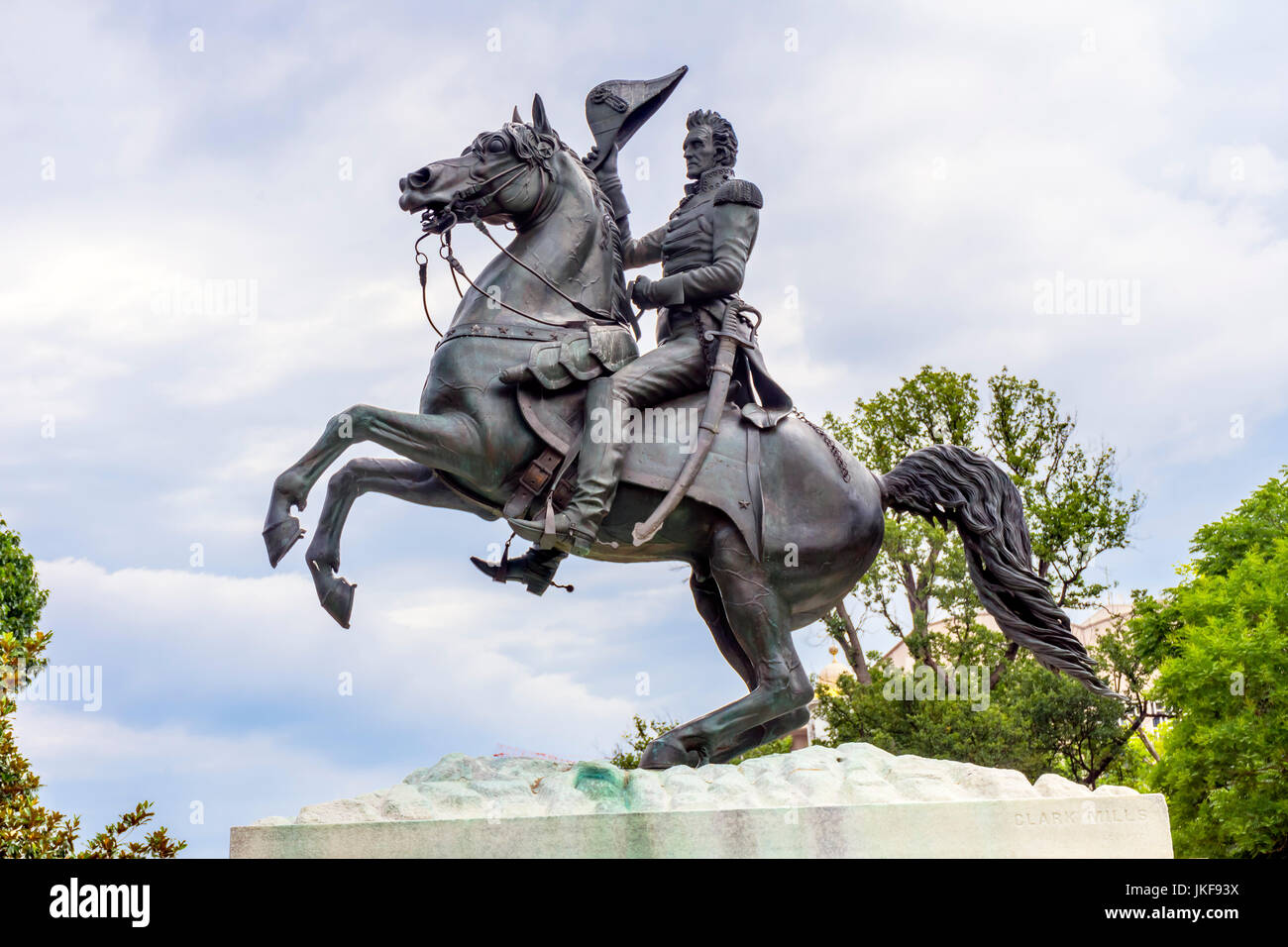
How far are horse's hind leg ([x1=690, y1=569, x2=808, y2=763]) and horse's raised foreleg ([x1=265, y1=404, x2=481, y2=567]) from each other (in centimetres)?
171

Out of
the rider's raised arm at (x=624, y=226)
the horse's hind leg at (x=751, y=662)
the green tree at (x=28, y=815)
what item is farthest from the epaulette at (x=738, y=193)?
the green tree at (x=28, y=815)

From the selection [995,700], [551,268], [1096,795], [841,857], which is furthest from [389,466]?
[995,700]

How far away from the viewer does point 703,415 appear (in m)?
7.38

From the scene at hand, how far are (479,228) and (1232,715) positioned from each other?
14920 millimetres

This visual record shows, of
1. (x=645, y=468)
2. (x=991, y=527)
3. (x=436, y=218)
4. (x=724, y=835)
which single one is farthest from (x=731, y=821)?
(x=436, y=218)

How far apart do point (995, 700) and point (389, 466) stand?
54.6 feet

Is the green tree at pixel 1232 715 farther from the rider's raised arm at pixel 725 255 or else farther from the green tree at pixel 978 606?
the rider's raised arm at pixel 725 255

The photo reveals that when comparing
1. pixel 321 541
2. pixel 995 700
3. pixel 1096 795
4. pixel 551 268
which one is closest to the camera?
pixel 1096 795

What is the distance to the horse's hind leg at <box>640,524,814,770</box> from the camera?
7.07 meters

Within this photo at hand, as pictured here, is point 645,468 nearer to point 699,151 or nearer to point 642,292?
point 642,292

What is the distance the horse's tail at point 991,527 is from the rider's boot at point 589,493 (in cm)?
185

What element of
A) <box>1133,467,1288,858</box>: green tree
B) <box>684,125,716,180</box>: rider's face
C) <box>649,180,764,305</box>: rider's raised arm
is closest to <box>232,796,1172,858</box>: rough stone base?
<box>649,180,764,305</box>: rider's raised arm
